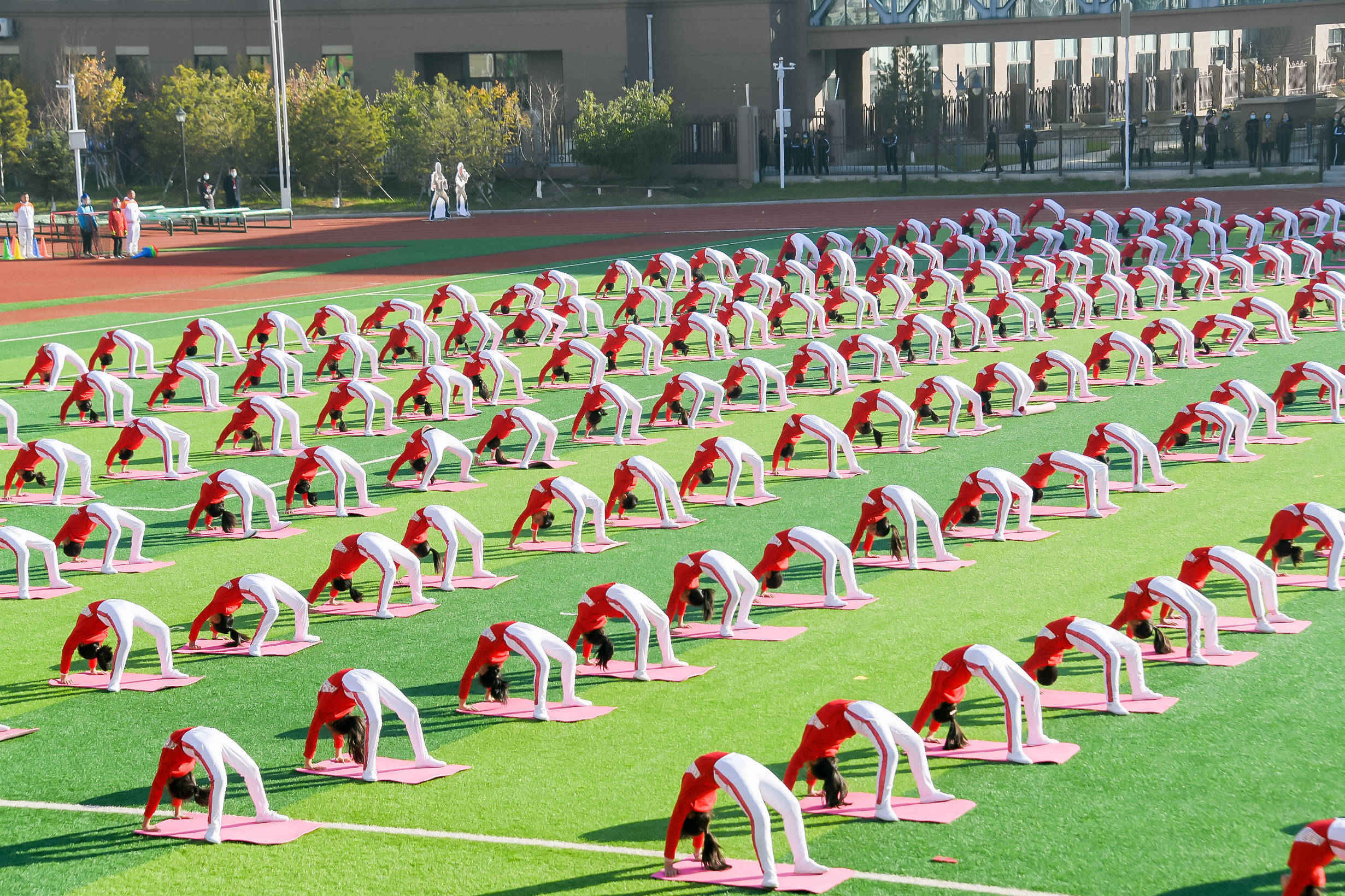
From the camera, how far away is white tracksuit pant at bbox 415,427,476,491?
18.0m

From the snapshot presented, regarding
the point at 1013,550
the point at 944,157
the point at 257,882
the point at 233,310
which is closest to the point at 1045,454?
the point at 1013,550

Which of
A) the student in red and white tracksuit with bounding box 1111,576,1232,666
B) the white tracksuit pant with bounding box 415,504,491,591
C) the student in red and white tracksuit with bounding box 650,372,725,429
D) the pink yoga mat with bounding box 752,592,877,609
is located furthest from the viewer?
the student in red and white tracksuit with bounding box 650,372,725,429

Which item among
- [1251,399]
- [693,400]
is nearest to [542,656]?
[1251,399]

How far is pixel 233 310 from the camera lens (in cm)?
3562

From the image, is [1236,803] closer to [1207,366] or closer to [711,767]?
[711,767]

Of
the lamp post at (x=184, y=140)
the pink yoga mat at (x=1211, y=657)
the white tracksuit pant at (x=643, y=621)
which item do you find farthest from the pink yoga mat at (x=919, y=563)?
the lamp post at (x=184, y=140)

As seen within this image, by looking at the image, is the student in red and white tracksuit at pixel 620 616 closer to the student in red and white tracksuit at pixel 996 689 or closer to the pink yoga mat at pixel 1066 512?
the student in red and white tracksuit at pixel 996 689

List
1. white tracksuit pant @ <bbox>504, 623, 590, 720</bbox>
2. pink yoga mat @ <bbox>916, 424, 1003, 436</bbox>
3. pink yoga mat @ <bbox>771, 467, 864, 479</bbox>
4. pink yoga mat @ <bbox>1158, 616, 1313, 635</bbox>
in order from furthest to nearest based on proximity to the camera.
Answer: pink yoga mat @ <bbox>916, 424, 1003, 436</bbox> < pink yoga mat @ <bbox>771, 467, 864, 479</bbox> < pink yoga mat @ <bbox>1158, 616, 1313, 635</bbox> < white tracksuit pant @ <bbox>504, 623, 590, 720</bbox>

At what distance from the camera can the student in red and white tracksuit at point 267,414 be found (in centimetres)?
2023

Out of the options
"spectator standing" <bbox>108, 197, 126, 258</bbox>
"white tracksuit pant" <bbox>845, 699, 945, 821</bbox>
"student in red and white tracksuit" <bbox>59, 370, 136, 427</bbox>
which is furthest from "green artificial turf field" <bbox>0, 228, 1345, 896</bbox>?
"spectator standing" <bbox>108, 197, 126, 258</bbox>

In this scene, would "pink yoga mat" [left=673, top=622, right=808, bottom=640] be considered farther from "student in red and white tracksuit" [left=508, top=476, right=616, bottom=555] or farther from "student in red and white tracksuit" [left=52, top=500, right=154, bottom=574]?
Answer: "student in red and white tracksuit" [left=52, top=500, right=154, bottom=574]

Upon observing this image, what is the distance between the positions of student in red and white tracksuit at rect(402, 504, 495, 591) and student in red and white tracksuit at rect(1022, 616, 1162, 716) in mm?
5059

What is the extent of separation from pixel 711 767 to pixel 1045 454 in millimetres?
8622

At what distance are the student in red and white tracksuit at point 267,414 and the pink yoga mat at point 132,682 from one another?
798 cm
